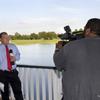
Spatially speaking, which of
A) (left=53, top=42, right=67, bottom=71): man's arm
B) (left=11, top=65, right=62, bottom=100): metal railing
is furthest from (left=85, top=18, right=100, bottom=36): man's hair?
(left=11, top=65, right=62, bottom=100): metal railing

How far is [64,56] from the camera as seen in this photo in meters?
3.44

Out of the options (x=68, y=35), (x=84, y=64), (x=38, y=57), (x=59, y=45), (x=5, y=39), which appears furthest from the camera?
(x=38, y=57)

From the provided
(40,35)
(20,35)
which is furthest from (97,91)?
(20,35)

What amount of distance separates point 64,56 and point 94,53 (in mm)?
279

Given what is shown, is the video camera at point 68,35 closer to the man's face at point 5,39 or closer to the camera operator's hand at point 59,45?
the camera operator's hand at point 59,45

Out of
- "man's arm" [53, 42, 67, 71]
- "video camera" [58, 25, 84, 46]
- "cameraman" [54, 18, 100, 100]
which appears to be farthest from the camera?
"video camera" [58, 25, 84, 46]

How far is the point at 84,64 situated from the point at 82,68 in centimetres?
4

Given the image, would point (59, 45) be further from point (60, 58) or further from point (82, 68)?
point (82, 68)

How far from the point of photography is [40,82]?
21.6ft

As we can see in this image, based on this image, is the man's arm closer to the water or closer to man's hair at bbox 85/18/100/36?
man's hair at bbox 85/18/100/36

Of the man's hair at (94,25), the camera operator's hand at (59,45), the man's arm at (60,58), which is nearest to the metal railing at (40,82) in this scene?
the camera operator's hand at (59,45)

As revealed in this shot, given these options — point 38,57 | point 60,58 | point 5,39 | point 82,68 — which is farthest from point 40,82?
point 82,68

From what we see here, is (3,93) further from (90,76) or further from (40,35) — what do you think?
(90,76)

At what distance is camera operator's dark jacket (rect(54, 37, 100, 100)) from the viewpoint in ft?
10.9
